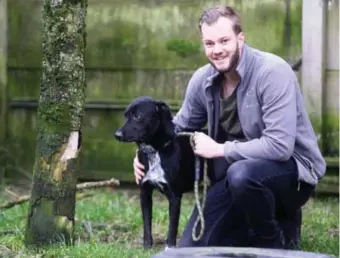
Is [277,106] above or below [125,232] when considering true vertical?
above

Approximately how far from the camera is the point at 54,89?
4832 millimetres

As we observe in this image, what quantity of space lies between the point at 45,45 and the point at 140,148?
0.83 m

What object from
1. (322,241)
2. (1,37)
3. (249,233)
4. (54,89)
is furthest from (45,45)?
(1,37)

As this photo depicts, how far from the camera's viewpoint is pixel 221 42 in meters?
4.48

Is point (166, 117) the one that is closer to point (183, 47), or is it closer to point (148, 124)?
point (148, 124)

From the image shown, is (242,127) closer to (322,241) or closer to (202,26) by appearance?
(202,26)

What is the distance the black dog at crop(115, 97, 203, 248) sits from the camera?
16.7ft

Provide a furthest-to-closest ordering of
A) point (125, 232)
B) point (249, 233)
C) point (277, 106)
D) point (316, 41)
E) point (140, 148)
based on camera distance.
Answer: point (316, 41)
point (125, 232)
point (140, 148)
point (249, 233)
point (277, 106)

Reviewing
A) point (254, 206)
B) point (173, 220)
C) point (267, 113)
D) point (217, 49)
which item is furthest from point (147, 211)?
point (217, 49)

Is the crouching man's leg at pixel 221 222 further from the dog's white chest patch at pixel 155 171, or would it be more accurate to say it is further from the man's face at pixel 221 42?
the man's face at pixel 221 42

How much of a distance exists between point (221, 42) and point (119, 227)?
7.24 feet

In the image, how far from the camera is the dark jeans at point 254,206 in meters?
4.47

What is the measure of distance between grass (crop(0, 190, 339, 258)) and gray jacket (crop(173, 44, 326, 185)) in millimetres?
811

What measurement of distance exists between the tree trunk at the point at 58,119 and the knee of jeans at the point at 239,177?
3.10 feet
